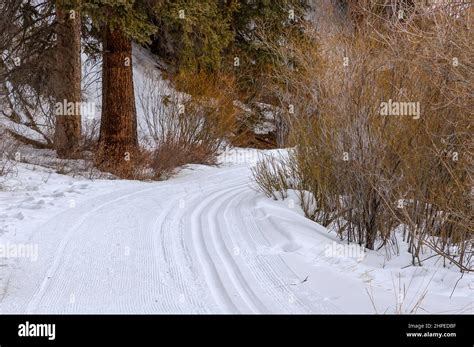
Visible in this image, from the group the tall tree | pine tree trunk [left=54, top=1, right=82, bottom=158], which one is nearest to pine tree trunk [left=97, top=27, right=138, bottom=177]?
the tall tree

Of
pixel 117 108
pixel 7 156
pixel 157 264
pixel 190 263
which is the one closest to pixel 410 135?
pixel 190 263

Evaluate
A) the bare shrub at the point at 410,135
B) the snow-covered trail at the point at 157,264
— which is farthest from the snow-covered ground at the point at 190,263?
the bare shrub at the point at 410,135

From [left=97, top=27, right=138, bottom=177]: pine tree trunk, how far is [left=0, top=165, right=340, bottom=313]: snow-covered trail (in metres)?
3.20

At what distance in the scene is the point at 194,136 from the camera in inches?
606

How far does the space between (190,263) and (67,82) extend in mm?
8994

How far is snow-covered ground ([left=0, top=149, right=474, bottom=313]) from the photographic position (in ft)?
14.5

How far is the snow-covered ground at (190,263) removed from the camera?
443 cm

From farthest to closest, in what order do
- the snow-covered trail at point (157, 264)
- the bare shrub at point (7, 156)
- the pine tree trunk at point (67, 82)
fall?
the pine tree trunk at point (67, 82)
the bare shrub at point (7, 156)
the snow-covered trail at point (157, 264)

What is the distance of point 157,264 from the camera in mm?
5422

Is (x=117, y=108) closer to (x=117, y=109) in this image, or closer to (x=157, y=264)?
(x=117, y=109)

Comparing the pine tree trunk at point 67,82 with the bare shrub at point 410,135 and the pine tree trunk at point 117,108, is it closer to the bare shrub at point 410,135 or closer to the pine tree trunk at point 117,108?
the pine tree trunk at point 117,108

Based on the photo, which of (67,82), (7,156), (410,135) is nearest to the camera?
(410,135)

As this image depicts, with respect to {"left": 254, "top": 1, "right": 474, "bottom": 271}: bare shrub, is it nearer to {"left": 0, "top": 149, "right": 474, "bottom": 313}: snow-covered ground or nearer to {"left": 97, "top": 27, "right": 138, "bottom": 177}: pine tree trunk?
{"left": 0, "top": 149, "right": 474, "bottom": 313}: snow-covered ground

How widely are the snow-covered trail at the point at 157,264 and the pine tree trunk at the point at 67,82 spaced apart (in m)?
5.07
